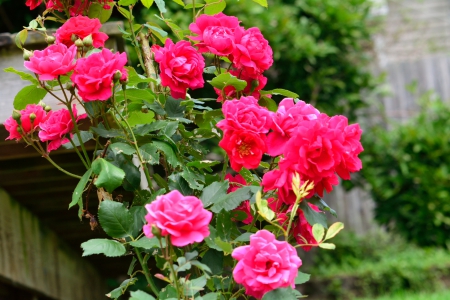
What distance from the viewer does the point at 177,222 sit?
818 millimetres

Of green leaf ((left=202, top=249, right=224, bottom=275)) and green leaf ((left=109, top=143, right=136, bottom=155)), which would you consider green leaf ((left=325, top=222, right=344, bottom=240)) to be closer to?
green leaf ((left=202, top=249, right=224, bottom=275))

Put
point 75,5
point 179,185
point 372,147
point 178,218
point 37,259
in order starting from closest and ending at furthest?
1. point 178,218
2. point 179,185
3. point 75,5
4. point 37,259
5. point 372,147

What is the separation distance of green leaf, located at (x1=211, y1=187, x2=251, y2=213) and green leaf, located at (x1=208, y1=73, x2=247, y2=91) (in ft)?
0.68

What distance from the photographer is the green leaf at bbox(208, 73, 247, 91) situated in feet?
3.72

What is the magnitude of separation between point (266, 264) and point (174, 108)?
0.46m

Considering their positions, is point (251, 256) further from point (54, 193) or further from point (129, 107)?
point (54, 193)

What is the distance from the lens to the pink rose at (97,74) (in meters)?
1.02

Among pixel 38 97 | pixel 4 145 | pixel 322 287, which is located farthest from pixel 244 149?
pixel 322 287

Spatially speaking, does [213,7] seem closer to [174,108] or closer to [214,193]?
[174,108]

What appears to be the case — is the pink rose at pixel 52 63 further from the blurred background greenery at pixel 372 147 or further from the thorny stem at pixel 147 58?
the blurred background greenery at pixel 372 147

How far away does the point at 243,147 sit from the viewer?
103cm

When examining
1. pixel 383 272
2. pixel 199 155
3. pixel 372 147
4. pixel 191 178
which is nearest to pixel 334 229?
pixel 191 178

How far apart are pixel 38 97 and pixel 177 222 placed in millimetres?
510

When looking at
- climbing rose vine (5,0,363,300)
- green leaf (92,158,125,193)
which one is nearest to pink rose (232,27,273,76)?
climbing rose vine (5,0,363,300)
